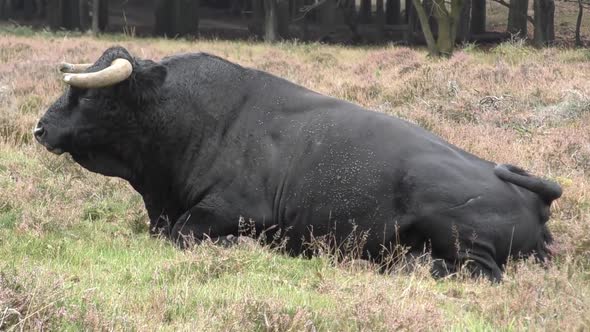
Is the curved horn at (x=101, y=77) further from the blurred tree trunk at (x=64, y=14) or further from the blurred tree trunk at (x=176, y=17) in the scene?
the blurred tree trunk at (x=64, y=14)

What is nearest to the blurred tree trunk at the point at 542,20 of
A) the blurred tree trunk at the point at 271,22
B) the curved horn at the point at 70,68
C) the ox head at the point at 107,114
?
the blurred tree trunk at the point at 271,22

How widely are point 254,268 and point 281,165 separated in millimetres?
1343

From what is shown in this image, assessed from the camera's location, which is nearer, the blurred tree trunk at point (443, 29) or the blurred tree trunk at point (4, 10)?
the blurred tree trunk at point (443, 29)

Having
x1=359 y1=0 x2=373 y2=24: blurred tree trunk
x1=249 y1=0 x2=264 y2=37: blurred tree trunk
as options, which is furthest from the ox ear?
x1=359 y1=0 x2=373 y2=24: blurred tree trunk

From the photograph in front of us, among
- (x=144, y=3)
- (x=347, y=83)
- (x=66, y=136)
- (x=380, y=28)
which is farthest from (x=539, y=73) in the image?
(x=144, y=3)

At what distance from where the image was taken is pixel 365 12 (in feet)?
157

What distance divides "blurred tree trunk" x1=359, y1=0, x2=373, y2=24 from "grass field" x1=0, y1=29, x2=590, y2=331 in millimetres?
33531

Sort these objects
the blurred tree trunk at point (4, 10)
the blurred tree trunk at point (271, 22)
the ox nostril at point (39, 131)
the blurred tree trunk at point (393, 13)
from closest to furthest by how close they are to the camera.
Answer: the ox nostril at point (39, 131) < the blurred tree trunk at point (271, 22) < the blurred tree trunk at point (4, 10) < the blurred tree trunk at point (393, 13)

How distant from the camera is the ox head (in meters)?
7.28

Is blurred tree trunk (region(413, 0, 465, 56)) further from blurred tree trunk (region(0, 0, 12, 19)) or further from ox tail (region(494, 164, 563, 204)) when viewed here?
blurred tree trunk (region(0, 0, 12, 19))

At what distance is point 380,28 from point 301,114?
1413 inches

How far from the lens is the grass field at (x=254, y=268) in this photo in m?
4.36

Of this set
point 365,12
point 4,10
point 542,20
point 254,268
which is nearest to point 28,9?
point 4,10

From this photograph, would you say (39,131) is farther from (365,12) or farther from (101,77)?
(365,12)
